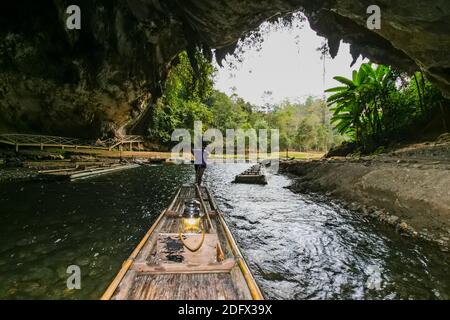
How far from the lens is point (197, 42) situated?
15.7m

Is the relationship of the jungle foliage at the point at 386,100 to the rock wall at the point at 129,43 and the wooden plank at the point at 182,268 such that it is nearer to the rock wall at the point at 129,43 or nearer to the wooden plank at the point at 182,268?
the rock wall at the point at 129,43

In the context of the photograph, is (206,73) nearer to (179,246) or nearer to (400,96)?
(400,96)

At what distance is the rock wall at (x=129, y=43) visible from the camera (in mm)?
9969

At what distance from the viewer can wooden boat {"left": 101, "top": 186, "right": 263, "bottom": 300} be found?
2.92 m

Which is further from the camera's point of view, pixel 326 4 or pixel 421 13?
pixel 326 4

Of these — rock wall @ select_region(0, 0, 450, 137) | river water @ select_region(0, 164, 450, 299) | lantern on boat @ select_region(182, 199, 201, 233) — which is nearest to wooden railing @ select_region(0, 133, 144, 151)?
rock wall @ select_region(0, 0, 450, 137)

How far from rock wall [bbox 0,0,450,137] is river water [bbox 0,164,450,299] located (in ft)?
22.8

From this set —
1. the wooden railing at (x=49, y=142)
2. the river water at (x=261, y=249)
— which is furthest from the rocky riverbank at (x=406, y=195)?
the wooden railing at (x=49, y=142)

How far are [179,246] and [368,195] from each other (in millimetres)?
6992

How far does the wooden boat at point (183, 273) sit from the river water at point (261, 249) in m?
0.90

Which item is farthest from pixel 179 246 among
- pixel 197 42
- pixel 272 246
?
pixel 197 42

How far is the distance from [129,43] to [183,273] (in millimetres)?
16055

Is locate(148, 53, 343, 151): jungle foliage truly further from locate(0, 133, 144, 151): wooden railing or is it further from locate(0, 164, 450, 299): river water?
locate(0, 164, 450, 299): river water
